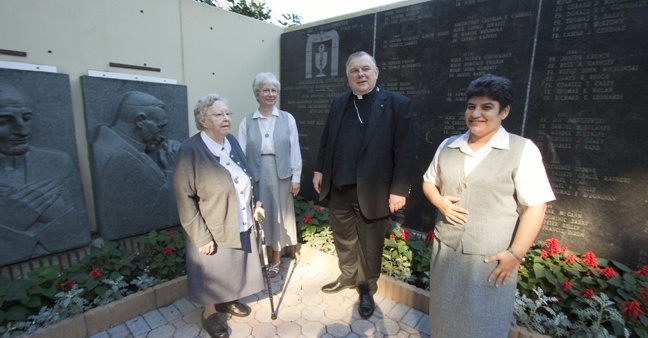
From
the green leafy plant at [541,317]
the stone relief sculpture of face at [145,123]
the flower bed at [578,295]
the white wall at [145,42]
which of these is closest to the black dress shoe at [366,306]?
the flower bed at [578,295]

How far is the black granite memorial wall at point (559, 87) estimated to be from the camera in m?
2.22

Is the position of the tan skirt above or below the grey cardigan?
below

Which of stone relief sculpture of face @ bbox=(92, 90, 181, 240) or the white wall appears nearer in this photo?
the white wall

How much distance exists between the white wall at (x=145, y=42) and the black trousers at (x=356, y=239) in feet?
8.00

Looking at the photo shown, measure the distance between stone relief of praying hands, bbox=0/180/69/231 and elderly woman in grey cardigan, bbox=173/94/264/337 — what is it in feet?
5.18

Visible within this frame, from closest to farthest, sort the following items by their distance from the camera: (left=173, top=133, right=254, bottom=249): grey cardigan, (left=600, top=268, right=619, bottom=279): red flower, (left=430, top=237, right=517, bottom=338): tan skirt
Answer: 1. (left=430, top=237, right=517, bottom=338): tan skirt
2. (left=173, top=133, right=254, bottom=249): grey cardigan
3. (left=600, top=268, right=619, bottom=279): red flower

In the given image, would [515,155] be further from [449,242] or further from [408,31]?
[408,31]

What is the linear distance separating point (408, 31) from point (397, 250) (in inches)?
93.1

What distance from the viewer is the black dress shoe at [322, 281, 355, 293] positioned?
2.81m

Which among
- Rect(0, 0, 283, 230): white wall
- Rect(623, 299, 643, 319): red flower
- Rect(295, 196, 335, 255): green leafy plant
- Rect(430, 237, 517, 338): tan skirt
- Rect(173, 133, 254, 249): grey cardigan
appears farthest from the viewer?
Rect(295, 196, 335, 255): green leafy plant

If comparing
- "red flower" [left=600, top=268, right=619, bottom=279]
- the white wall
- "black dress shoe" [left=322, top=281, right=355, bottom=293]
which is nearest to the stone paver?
"black dress shoe" [left=322, top=281, right=355, bottom=293]

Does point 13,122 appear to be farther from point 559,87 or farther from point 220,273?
point 559,87

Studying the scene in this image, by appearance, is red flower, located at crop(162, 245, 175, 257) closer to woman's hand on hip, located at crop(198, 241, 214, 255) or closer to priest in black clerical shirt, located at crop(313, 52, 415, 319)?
woman's hand on hip, located at crop(198, 241, 214, 255)

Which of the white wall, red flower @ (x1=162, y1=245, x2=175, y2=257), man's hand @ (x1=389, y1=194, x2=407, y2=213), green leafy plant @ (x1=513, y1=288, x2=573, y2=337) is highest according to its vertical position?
the white wall
